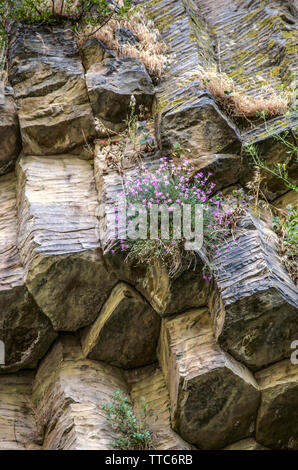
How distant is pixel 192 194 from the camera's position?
562 cm

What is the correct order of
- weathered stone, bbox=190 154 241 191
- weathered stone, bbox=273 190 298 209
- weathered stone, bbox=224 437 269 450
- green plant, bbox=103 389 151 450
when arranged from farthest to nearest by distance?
weathered stone, bbox=273 190 298 209 < weathered stone, bbox=190 154 241 191 < weathered stone, bbox=224 437 269 450 < green plant, bbox=103 389 151 450

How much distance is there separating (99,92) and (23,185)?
1.69 m

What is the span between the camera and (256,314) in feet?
16.2

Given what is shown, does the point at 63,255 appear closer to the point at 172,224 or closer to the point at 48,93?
the point at 172,224

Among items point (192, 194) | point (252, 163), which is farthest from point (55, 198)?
point (252, 163)

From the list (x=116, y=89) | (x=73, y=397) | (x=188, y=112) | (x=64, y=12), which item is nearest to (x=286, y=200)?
(x=188, y=112)

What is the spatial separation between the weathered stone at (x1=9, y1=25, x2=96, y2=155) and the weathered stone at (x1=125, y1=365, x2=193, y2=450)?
3.12 meters

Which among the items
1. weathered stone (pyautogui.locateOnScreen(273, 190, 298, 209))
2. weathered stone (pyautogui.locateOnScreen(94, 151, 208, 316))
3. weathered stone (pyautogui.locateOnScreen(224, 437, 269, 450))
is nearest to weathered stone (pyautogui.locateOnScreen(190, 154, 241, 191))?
weathered stone (pyautogui.locateOnScreen(273, 190, 298, 209))

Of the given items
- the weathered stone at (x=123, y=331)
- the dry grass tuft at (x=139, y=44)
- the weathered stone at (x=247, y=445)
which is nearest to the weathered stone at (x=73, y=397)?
the weathered stone at (x=123, y=331)

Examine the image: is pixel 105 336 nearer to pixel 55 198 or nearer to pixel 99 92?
pixel 55 198

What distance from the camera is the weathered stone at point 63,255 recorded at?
546 cm

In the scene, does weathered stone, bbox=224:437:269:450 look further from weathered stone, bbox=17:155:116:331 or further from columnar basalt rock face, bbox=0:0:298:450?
weathered stone, bbox=17:155:116:331

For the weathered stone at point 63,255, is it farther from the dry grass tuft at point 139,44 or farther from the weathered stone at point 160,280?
the dry grass tuft at point 139,44

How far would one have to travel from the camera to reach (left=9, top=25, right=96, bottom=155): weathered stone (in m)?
6.84
